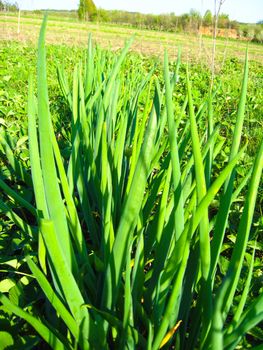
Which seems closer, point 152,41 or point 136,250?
point 136,250

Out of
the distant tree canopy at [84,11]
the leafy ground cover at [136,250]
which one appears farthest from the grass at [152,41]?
the leafy ground cover at [136,250]

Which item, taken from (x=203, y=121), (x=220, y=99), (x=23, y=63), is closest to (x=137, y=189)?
(x=203, y=121)

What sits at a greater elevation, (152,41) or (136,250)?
(152,41)

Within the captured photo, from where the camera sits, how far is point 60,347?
0.45 meters

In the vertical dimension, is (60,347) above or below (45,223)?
below

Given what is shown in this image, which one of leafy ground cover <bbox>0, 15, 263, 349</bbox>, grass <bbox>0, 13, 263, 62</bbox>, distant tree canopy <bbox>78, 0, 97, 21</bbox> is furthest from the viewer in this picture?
distant tree canopy <bbox>78, 0, 97, 21</bbox>

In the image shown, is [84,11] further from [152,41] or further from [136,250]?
[152,41]

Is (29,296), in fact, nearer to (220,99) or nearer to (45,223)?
(45,223)

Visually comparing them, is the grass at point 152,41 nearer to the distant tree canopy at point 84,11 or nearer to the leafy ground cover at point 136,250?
the distant tree canopy at point 84,11

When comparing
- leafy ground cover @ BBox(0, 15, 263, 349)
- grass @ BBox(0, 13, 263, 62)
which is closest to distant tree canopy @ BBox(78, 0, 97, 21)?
grass @ BBox(0, 13, 263, 62)

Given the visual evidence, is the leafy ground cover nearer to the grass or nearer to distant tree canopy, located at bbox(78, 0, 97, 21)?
the grass

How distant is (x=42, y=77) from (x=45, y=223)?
17 cm

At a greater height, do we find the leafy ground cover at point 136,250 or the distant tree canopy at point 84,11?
the distant tree canopy at point 84,11

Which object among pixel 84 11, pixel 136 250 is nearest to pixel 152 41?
pixel 84 11
